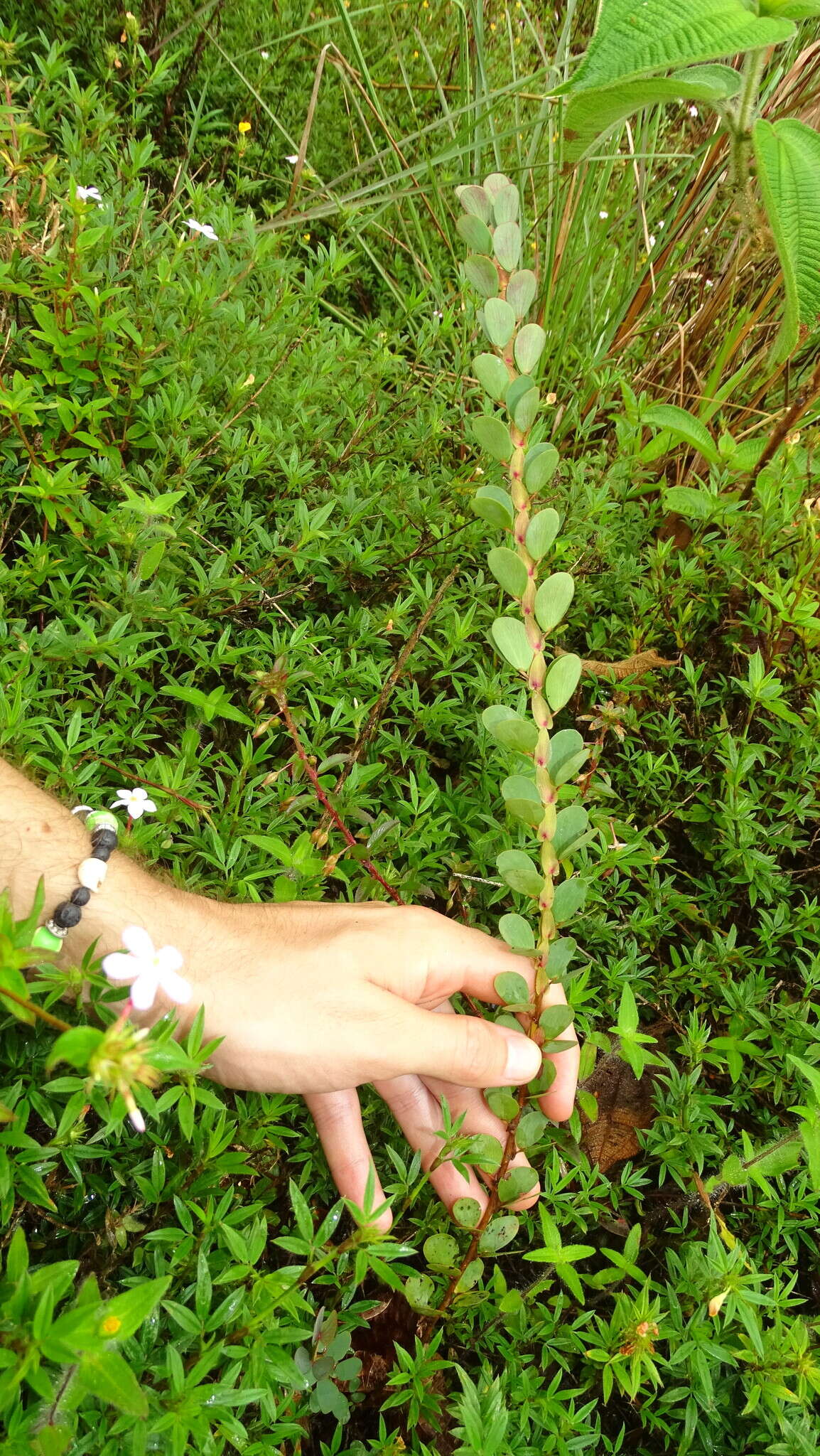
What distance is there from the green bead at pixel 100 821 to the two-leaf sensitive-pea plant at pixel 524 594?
575mm

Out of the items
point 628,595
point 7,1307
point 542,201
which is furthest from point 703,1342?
point 542,201

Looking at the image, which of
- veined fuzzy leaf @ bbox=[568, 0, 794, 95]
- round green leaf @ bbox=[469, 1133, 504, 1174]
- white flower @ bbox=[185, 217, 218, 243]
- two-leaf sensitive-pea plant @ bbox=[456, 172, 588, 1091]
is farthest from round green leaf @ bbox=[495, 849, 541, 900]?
white flower @ bbox=[185, 217, 218, 243]

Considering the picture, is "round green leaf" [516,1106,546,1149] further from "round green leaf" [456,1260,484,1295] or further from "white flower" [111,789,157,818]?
"white flower" [111,789,157,818]

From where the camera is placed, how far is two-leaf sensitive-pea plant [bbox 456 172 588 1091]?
1.38 metres

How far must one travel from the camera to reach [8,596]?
194 centimetres

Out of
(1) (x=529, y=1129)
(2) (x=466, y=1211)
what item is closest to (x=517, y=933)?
(1) (x=529, y=1129)

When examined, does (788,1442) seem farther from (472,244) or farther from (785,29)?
(785,29)

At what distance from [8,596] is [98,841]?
2.38ft

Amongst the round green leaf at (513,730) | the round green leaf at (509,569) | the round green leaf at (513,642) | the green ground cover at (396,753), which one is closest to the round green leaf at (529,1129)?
the green ground cover at (396,753)

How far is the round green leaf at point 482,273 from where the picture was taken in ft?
4.66

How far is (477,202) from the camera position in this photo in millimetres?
1443

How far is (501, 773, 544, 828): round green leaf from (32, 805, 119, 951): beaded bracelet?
584mm

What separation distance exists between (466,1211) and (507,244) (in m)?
1.39

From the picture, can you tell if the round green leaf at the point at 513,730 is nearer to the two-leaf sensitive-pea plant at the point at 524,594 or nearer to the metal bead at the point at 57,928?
the two-leaf sensitive-pea plant at the point at 524,594
